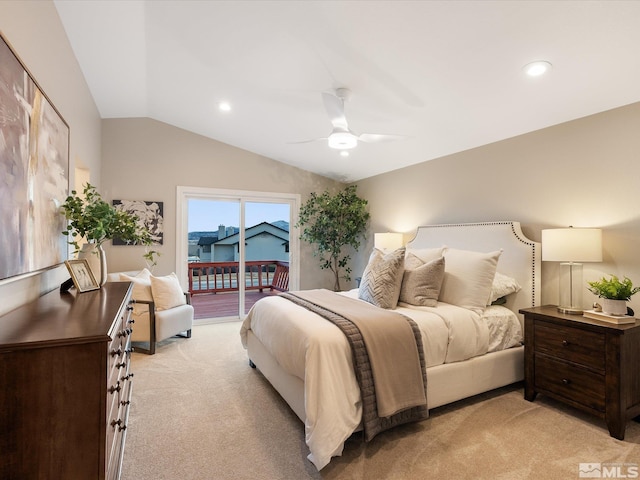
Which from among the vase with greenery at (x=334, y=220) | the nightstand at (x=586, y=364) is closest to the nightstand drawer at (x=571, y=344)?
the nightstand at (x=586, y=364)

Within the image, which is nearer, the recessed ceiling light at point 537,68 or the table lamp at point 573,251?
the recessed ceiling light at point 537,68

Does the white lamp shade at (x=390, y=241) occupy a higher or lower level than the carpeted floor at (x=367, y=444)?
higher

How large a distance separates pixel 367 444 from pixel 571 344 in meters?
1.67

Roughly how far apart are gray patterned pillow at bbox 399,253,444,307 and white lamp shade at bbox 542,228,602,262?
2.85 ft

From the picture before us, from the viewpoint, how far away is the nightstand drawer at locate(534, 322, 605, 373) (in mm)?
2295

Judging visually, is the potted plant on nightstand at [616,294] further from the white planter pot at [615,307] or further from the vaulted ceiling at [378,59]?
the vaulted ceiling at [378,59]

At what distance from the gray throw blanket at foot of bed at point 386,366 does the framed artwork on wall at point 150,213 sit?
3358 millimetres

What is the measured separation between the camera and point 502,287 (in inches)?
122

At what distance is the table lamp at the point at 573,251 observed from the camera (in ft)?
8.27

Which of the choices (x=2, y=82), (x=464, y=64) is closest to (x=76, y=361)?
(x=2, y=82)

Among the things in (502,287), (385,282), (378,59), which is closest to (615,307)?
(502,287)

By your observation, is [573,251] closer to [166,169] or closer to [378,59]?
[378,59]

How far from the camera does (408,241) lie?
182 inches

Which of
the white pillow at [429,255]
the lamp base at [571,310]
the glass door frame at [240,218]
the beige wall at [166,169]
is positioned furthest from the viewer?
the glass door frame at [240,218]
